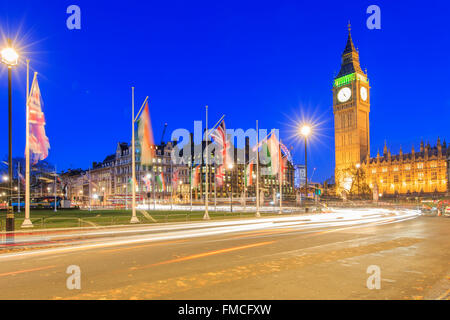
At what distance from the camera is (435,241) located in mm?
14922

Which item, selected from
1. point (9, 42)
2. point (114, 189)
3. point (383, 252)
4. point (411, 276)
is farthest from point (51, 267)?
point (114, 189)

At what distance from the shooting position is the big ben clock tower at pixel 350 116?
14000 centimetres

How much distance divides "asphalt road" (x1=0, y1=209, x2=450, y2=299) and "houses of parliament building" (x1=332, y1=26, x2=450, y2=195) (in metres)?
107

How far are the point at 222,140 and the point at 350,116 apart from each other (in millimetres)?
123696

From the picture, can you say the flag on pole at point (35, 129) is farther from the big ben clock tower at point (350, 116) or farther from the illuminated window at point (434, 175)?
the big ben clock tower at point (350, 116)

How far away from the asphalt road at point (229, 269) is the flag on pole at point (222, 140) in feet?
62.4

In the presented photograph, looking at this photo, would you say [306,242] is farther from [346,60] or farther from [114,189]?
[346,60]

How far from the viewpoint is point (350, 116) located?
5645 inches

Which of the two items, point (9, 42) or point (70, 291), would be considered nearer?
point (70, 291)

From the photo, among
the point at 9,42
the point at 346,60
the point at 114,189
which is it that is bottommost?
the point at 114,189

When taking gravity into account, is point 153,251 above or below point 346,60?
below

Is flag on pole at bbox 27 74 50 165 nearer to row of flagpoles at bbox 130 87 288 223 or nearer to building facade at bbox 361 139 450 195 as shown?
row of flagpoles at bbox 130 87 288 223

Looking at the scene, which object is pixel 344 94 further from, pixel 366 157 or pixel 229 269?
pixel 229 269
